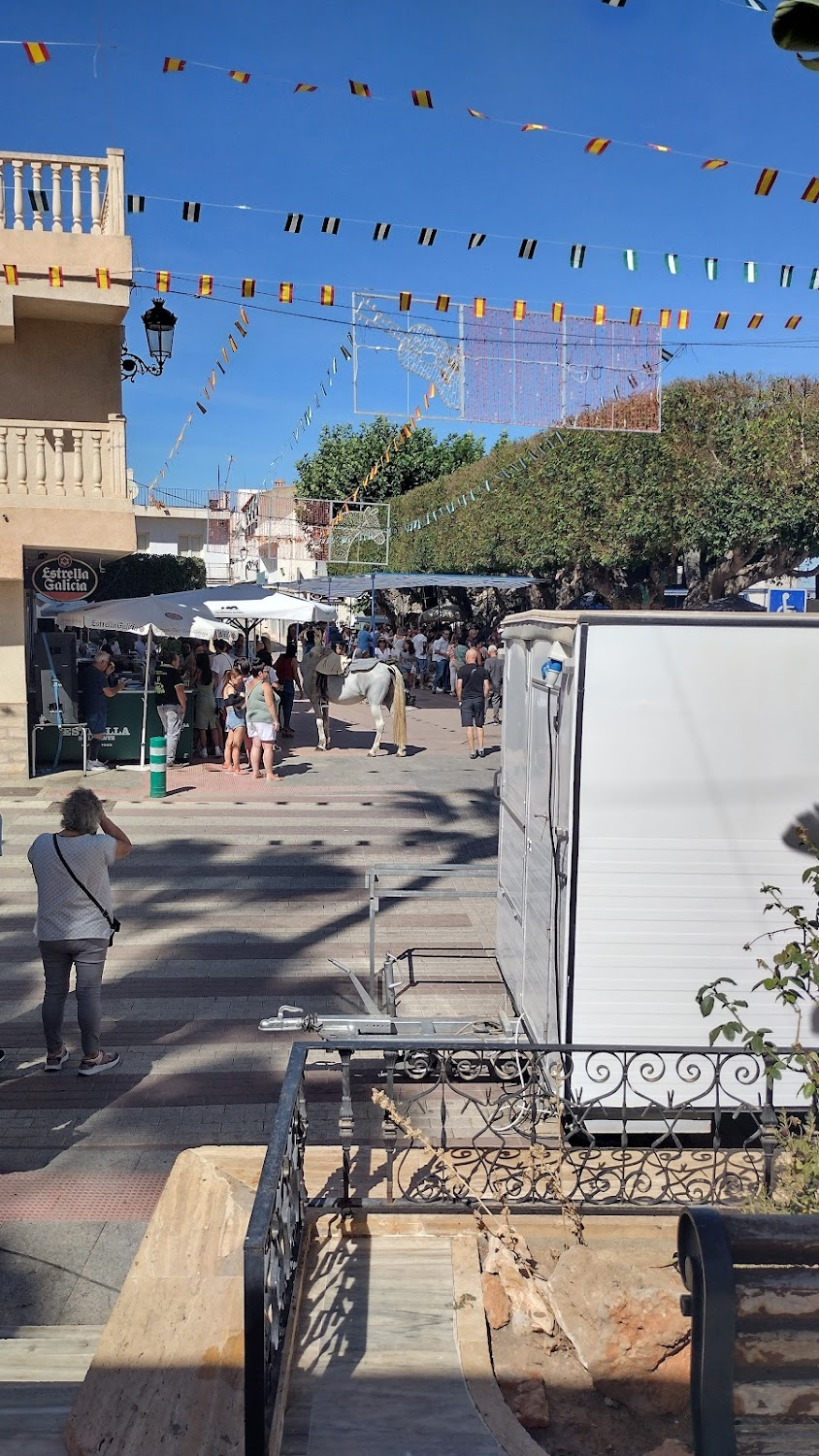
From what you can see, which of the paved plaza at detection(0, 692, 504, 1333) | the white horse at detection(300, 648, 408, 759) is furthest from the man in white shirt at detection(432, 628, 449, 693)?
the paved plaza at detection(0, 692, 504, 1333)

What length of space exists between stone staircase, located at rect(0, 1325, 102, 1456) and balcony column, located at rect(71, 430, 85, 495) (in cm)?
1337

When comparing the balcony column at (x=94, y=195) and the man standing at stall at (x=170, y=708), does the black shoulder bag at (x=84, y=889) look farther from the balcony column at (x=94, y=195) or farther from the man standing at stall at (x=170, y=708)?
the balcony column at (x=94, y=195)

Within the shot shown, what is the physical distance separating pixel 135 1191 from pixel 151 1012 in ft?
7.92

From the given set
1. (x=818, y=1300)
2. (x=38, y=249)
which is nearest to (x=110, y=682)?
(x=38, y=249)

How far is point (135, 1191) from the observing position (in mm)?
5395

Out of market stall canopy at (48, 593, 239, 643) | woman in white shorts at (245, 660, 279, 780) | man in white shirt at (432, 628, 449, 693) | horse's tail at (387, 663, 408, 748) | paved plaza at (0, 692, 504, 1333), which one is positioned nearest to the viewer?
paved plaza at (0, 692, 504, 1333)

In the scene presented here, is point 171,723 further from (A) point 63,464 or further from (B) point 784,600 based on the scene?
(B) point 784,600

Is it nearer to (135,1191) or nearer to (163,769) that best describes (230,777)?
(163,769)

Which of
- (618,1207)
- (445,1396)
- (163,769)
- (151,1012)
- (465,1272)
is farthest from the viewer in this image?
(163,769)

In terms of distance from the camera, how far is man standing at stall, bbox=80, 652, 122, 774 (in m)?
17.1

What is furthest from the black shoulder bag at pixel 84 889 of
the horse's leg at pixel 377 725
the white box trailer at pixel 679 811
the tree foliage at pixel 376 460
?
the tree foliage at pixel 376 460

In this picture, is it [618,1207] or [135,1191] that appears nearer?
[618,1207]

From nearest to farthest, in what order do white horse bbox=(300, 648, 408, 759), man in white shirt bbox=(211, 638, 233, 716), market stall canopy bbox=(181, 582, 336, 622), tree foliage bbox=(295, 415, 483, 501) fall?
market stall canopy bbox=(181, 582, 336, 622), man in white shirt bbox=(211, 638, 233, 716), white horse bbox=(300, 648, 408, 759), tree foliage bbox=(295, 415, 483, 501)

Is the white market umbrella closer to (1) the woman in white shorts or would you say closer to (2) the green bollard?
(1) the woman in white shorts
